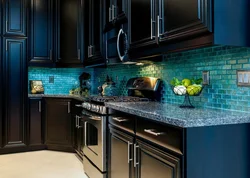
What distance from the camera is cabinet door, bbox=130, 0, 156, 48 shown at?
6.33ft

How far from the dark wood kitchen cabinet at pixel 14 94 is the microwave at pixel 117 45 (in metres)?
1.61

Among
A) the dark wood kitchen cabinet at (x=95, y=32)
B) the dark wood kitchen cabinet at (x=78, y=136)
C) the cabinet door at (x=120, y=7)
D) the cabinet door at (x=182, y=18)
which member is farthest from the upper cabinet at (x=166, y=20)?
the dark wood kitchen cabinet at (x=78, y=136)

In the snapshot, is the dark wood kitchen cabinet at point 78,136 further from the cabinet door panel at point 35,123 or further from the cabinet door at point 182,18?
the cabinet door at point 182,18

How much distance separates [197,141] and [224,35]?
0.59 m

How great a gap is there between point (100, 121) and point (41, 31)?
2.31 m

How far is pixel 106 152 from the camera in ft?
Result: 7.95

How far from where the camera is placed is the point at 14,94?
3869mm

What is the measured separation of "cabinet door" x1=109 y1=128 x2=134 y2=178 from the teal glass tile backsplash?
245 centimetres

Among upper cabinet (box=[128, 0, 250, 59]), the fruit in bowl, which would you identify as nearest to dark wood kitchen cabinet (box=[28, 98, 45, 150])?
upper cabinet (box=[128, 0, 250, 59])

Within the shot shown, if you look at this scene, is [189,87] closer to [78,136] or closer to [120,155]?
[120,155]

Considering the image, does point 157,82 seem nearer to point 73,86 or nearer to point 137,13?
point 137,13

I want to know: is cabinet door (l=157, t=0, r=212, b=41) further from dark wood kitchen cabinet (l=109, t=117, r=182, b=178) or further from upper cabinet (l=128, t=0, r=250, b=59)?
dark wood kitchen cabinet (l=109, t=117, r=182, b=178)

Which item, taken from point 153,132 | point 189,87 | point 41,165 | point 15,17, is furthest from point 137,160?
point 15,17

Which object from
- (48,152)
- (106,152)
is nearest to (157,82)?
(106,152)
